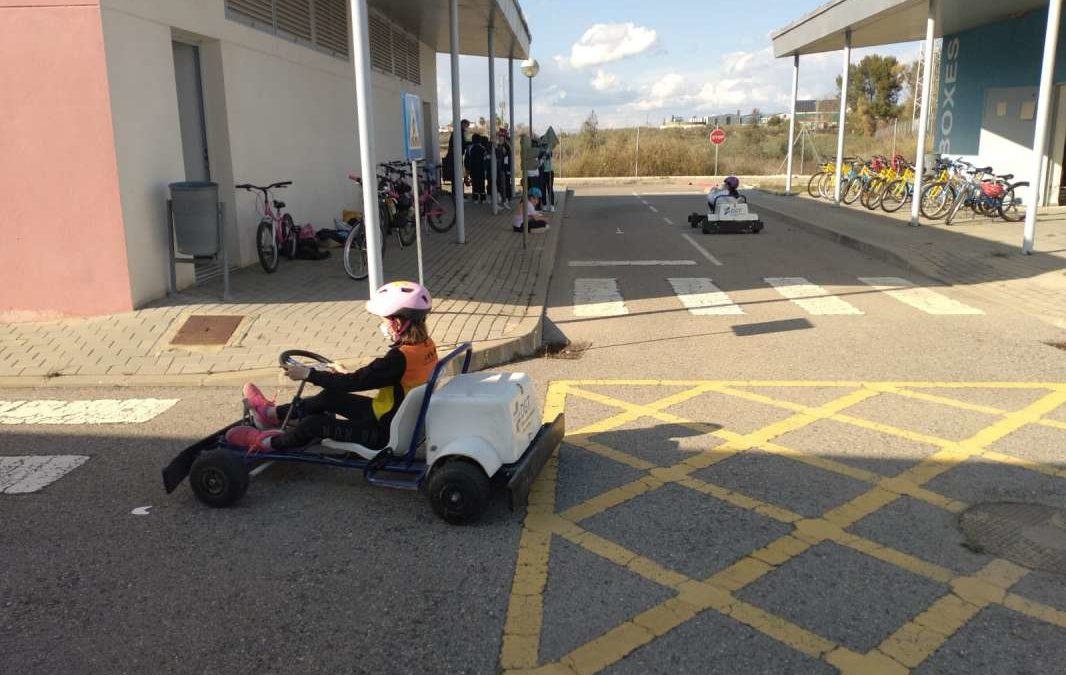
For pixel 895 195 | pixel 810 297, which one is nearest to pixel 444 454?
pixel 810 297

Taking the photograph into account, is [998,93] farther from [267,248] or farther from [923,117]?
[267,248]

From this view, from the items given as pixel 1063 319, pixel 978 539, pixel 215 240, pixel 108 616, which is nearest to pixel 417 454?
pixel 108 616

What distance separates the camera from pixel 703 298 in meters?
11.2

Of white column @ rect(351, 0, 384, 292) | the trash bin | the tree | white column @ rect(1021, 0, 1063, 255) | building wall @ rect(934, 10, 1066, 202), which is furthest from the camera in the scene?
the tree

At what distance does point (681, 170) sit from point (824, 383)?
36.7 meters

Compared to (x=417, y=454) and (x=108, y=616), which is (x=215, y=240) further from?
(x=108, y=616)

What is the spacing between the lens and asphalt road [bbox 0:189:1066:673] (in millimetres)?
3445

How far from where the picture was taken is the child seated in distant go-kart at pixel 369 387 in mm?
4766

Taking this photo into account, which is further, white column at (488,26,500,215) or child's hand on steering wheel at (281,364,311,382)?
white column at (488,26,500,215)

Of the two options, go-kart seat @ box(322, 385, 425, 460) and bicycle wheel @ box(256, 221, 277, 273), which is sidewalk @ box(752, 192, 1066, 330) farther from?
bicycle wheel @ box(256, 221, 277, 273)

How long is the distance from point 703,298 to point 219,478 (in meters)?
7.61

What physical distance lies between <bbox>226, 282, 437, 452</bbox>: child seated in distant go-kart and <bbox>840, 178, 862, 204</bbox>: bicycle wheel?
A: 821 inches

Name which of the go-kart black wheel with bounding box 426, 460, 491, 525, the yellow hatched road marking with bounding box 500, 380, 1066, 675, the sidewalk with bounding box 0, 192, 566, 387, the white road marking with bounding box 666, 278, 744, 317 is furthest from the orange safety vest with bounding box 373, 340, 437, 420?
the white road marking with bounding box 666, 278, 744, 317

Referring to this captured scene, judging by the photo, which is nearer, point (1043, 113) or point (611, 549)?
point (611, 549)
